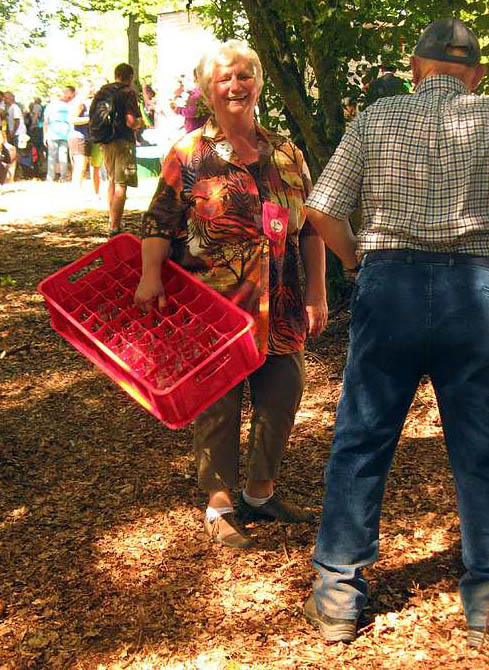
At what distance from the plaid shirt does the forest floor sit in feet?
4.56

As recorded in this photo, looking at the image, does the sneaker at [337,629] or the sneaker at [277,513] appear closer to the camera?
the sneaker at [337,629]

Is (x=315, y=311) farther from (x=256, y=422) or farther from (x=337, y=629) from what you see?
(x=337, y=629)

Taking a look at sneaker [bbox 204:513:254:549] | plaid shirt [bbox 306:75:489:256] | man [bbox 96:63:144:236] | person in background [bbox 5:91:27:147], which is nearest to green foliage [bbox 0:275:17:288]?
man [bbox 96:63:144:236]

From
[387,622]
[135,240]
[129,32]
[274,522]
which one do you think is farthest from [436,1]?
[129,32]

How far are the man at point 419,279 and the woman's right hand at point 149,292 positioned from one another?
0.79 m

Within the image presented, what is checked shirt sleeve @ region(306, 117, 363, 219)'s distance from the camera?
2.74m

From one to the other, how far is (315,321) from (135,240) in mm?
834

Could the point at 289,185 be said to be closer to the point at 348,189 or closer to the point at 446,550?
the point at 348,189

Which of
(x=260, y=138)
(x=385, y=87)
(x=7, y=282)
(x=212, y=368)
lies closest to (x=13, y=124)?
(x=7, y=282)

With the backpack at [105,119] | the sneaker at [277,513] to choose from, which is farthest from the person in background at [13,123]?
the sneaker at [277,513]

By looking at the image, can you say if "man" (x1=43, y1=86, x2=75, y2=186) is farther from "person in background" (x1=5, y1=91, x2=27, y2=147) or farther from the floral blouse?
the floral blouse

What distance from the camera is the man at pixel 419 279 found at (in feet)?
8.66

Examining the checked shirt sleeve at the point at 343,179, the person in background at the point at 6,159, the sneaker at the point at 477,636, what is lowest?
the person in background at the point at 6,159

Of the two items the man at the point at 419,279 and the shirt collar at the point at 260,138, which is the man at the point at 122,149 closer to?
the shirt collar at the point at 260,138
